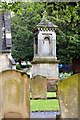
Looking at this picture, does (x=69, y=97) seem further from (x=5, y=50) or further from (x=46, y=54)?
(x=5, y=50)

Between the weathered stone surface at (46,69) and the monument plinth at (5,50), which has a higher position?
the monument plinth at (5,50)

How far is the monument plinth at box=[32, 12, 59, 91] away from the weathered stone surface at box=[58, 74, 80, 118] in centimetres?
1408

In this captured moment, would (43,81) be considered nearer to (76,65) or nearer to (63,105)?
(63,105)

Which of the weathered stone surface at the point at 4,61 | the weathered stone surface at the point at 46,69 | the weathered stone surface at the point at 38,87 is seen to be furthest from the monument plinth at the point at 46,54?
the weathered stone surface at the point at 38,87

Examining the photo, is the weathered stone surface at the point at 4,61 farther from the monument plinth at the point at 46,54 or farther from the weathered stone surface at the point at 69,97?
the weathered stone surface at the point at 69,97

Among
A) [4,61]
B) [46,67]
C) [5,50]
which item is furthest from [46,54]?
[5,50]

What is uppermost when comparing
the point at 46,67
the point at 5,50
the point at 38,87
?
the point at 5,50

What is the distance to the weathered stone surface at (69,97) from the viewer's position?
6.16 meters

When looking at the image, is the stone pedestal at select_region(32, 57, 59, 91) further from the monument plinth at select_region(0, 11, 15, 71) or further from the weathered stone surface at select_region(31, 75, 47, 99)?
the weathered stone surface at select_region(31, 75, 47, 99)

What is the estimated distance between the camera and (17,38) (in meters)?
41.7

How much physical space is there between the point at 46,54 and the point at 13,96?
14.6 m

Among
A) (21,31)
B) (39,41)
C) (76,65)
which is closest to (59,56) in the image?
(76,65)

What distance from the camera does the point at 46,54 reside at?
20.8 metres

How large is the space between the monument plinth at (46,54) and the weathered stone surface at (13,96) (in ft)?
46.2
